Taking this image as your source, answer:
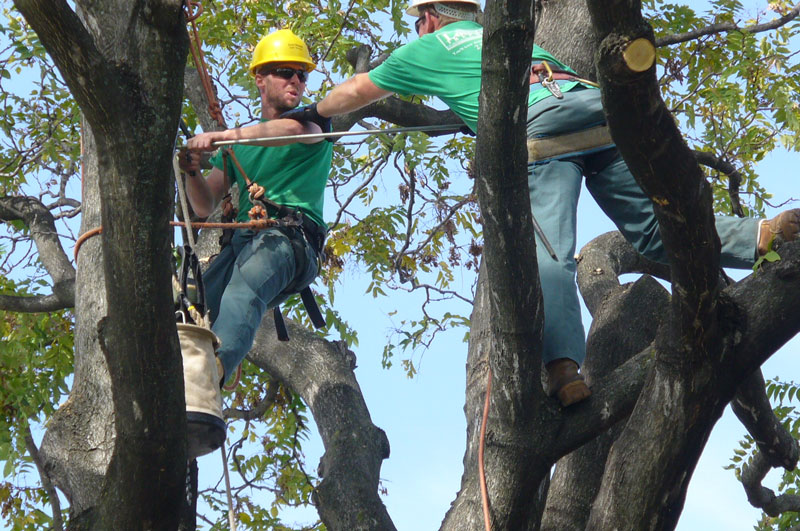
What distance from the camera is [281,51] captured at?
4.74 metres

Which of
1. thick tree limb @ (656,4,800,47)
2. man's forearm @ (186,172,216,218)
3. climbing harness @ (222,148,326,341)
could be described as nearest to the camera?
climbing harness @ (222,148,326,341)

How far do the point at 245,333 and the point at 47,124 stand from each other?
4416 mm

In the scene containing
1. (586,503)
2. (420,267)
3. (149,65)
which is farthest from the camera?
(420,267)

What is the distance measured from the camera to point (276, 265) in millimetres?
4156

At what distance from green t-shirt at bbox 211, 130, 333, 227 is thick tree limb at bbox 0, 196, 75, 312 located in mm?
1718

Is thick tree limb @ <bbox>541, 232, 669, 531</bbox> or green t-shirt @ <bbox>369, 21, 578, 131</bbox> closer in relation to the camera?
thick tree limb @ <bbox>541, 232, 669, 531</bbox>

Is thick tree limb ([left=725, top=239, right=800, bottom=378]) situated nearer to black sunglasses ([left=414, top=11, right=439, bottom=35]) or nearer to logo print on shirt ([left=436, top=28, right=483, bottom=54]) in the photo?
logo print on shirt ([left=436, top=28, right=483, bottom=54])

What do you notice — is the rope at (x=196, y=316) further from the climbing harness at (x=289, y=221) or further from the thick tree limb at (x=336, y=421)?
the thick tree limb at (x=336, y=421)

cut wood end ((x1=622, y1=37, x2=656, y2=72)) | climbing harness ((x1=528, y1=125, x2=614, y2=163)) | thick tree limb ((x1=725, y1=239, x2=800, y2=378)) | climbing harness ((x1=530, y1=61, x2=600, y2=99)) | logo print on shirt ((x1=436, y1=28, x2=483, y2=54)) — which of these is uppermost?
logo print on shirt ((x1=436, y1=28, x2=483, y2=54))

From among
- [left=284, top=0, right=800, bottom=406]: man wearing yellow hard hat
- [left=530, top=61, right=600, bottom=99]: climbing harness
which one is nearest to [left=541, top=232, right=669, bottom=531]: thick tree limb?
[left=284, top=0, right=800, bottom=406]: man wearing yellow hard hat

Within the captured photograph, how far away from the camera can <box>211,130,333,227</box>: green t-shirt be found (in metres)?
4.51

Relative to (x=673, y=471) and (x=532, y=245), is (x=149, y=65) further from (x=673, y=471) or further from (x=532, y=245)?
(x=673, y=471)

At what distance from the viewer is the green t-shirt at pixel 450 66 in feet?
12.2

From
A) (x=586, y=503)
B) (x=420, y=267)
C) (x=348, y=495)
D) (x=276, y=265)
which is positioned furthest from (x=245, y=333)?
(x=420, y=267)
